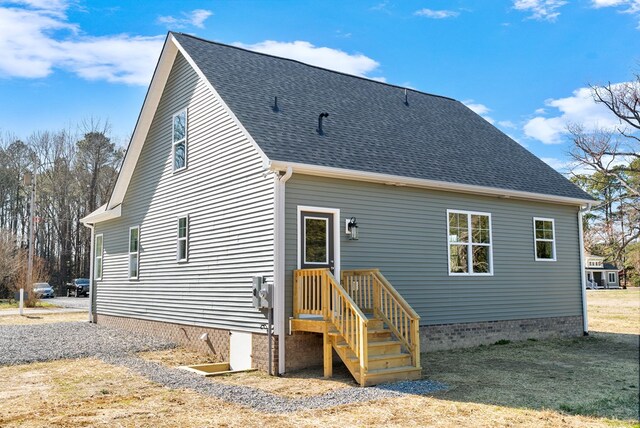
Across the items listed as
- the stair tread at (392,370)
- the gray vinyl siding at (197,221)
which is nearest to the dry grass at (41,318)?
the gray vinyl siding at (197,221)

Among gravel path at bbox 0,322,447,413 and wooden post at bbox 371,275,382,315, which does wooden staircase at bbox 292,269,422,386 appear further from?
gravel path at bbox 0,322,447,413

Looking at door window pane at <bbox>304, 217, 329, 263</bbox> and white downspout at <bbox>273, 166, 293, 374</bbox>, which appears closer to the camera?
white downspout at <bbox>273, 166, 293, 374</bbox>

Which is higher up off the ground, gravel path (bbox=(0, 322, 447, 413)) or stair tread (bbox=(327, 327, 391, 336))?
stair tread (bbox=(327, 327, 391, 336))

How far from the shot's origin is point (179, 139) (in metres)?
13.5

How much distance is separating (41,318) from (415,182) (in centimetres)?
1638

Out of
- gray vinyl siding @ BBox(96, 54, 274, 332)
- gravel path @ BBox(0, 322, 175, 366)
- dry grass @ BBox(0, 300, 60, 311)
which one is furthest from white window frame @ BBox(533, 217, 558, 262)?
dry grass @ BBox(0, 300, 60, 311)

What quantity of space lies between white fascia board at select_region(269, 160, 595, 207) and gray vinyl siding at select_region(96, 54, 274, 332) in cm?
63

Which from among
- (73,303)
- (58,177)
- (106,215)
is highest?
(58,177)

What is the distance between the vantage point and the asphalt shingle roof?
1071 cm

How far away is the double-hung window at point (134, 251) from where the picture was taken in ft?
49.0

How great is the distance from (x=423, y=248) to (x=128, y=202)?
9.00 m

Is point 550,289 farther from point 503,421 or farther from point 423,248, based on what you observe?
point 503,421

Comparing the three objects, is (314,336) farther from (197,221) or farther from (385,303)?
(197,221)

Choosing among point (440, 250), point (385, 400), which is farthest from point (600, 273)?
point (385, 400)
